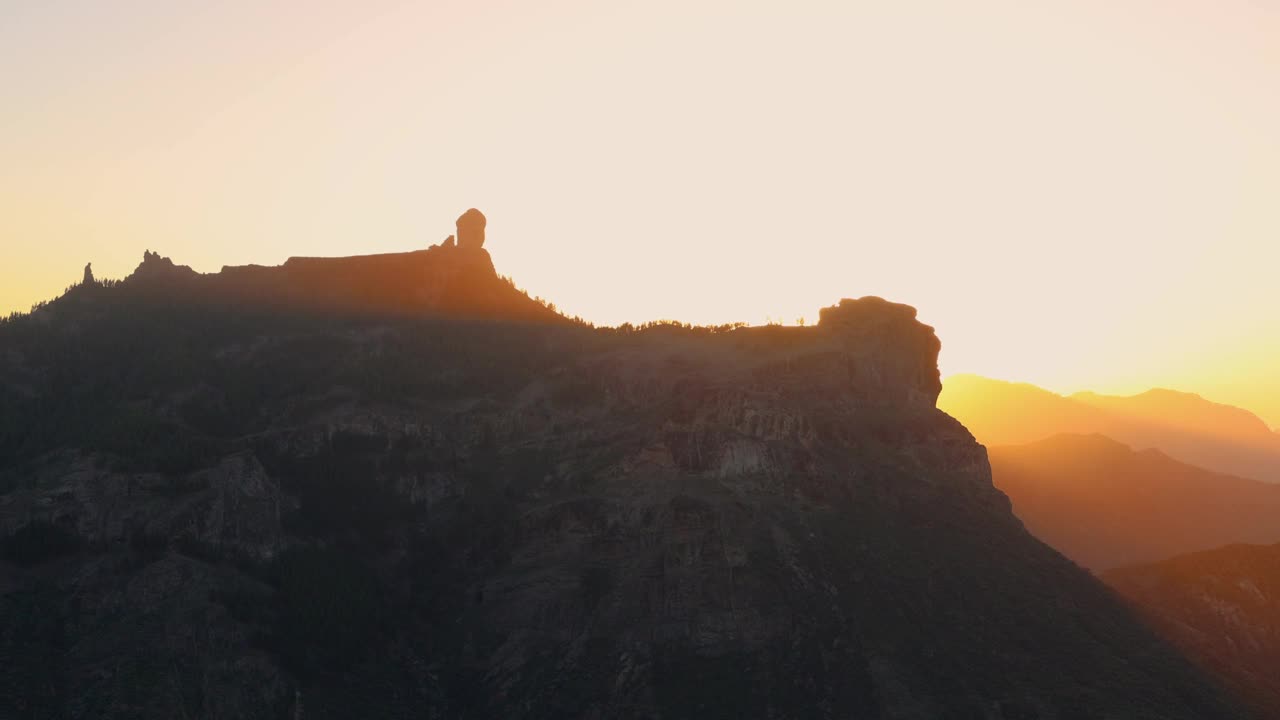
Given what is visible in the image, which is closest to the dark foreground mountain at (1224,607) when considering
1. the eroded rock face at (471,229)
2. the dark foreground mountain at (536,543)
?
the dark foreground mountain at (536,543)

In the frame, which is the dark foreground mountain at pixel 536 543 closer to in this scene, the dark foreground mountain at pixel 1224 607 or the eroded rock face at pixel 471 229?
the dark foreground mountain at pixel 1224 607

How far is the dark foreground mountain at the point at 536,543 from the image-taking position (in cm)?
8712

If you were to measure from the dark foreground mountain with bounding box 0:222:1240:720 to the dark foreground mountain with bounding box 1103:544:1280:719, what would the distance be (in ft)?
27.7

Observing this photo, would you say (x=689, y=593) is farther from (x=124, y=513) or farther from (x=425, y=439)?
(x=124, y=513)

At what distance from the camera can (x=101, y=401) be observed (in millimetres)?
131000

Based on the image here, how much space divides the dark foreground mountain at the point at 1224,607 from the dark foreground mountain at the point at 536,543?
8436 mm

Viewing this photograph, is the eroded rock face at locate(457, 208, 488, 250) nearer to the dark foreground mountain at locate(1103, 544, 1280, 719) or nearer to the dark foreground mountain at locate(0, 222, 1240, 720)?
the dark foreground mountain at locate(0, 222, 1240, 720)

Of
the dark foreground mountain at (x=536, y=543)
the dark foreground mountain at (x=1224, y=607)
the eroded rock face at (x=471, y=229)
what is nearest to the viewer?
the dark foreground mountain at (x=536, y=543)

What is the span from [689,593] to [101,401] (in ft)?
265

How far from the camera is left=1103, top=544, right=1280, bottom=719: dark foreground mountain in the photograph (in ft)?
349

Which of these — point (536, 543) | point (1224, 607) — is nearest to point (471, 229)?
point (536, 543)

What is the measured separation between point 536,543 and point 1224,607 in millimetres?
78755

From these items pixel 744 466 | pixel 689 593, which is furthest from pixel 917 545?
pixel 689 593

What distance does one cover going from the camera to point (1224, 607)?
11975 centimetres
